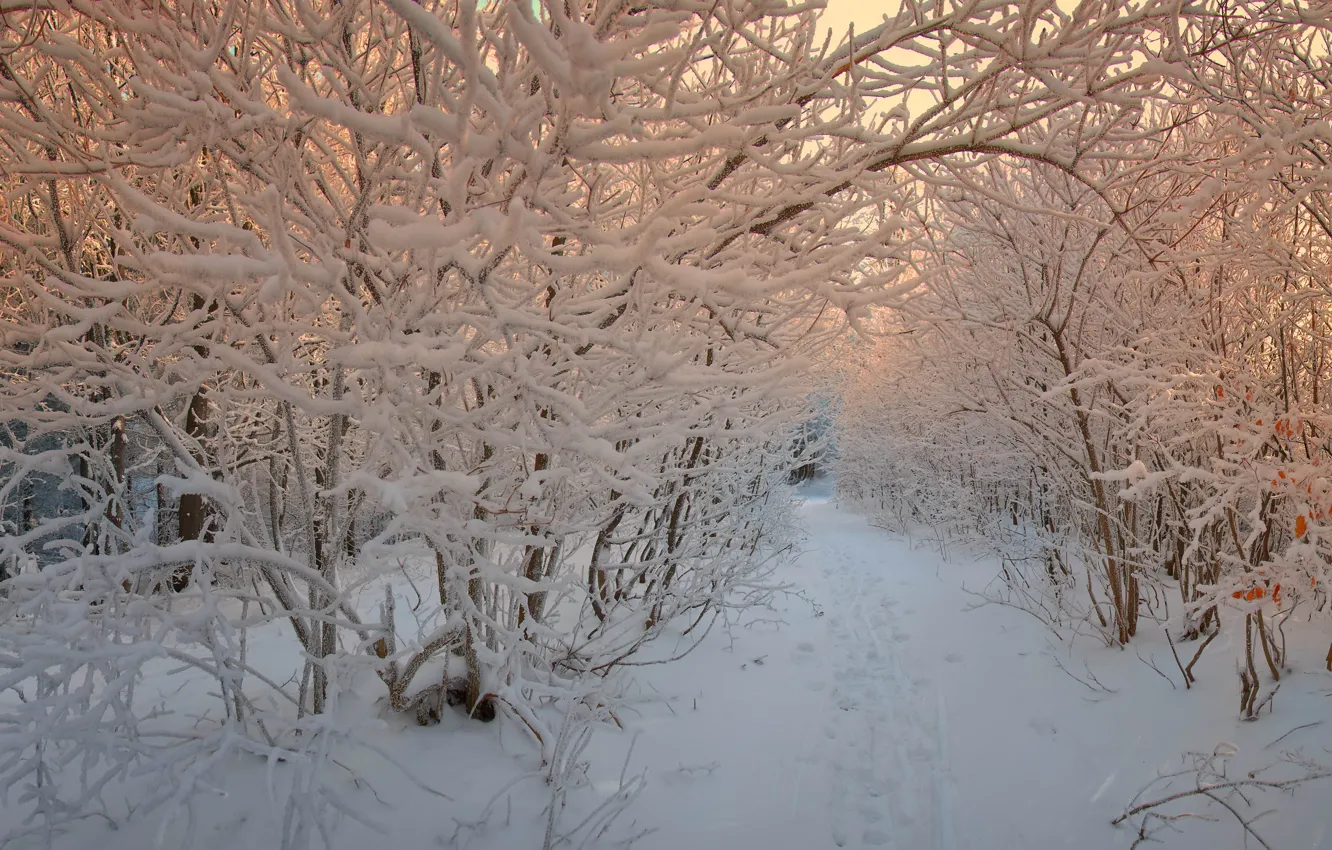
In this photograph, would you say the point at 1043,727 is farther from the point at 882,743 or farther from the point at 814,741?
the point at 814,741

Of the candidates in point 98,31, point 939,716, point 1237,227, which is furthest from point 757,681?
point 98,31

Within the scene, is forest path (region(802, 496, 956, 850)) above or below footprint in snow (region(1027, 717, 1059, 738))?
Result: below

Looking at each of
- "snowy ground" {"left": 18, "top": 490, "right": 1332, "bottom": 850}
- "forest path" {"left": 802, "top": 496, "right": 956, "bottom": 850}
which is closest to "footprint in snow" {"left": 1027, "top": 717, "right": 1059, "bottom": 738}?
"snowy ground" {"left": 18, "top": 490, "right": 1332, "bottom": 850}

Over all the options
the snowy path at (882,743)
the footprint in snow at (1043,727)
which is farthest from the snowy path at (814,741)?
the footprint in snow at (1043,727)

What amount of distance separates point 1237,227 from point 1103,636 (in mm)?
3122

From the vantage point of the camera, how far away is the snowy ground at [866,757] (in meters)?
2.64

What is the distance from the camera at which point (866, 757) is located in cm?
376

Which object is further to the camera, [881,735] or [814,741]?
[881,735]

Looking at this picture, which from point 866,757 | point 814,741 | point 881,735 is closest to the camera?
point 866,757

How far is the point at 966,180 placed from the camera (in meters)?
2.24

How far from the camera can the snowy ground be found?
2.64 meters

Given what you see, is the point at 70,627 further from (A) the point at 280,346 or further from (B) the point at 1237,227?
(B) the point at 1237,227

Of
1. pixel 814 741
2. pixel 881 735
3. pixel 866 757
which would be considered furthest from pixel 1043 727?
pixel 814 741

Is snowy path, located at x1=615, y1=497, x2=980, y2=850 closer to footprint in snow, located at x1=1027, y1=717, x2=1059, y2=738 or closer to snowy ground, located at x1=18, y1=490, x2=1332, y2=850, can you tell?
snowy ground, located at x1=18, y1=490, x2=1332, y2=850
